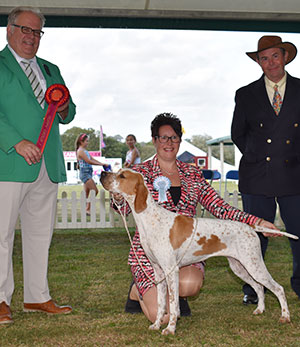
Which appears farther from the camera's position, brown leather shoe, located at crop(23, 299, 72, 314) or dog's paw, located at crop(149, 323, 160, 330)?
brown leather shoe, located at crop(23, 299, 72, 314)

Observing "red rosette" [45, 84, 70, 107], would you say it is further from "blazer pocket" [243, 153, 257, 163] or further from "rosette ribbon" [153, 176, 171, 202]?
"blazer pocket" [243, 153, 257, 163]

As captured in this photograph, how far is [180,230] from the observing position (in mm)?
2941

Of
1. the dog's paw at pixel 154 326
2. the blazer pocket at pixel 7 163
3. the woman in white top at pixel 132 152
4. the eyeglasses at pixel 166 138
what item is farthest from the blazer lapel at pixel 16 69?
the woman in white top at pixel 132 152

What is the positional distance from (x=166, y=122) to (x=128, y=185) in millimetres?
680

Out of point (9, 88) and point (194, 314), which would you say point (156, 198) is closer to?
point (194, 314)

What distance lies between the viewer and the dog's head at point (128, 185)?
9.32 ft

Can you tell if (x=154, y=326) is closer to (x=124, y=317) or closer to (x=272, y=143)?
(x=124, y=317)

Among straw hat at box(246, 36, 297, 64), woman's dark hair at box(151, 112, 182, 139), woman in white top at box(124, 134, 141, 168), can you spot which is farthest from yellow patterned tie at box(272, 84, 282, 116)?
woman in white top at box(124, 134, 141, 168)

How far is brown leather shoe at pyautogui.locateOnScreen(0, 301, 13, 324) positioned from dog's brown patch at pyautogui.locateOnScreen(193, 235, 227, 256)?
1375 millimetres

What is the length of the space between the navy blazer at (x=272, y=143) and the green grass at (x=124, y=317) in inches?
→ 37.8

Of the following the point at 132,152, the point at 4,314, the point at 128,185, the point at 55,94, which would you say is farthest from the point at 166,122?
the point at 132,152

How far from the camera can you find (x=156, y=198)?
323 centimetres

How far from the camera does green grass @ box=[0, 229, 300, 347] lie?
2889 millimetres

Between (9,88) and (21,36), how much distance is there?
358mm
